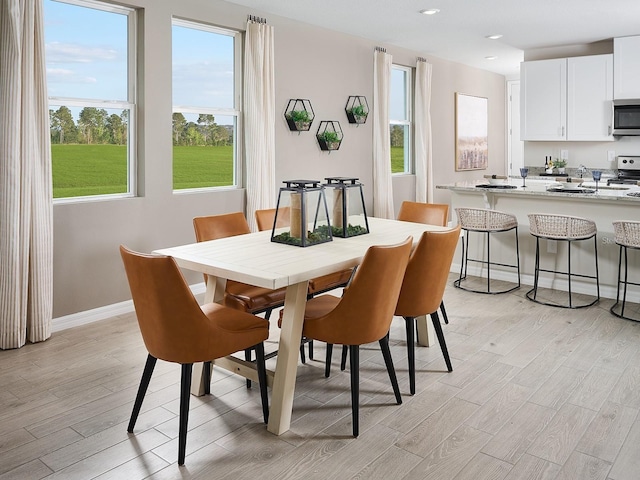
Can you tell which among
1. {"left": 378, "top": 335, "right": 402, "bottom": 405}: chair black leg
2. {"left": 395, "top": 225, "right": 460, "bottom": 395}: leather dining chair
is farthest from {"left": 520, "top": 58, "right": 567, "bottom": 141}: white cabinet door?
{"left": 378, "top": 335, "right": 402, "bottom": 405}: chair black leg

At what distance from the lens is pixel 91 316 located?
4215 mm

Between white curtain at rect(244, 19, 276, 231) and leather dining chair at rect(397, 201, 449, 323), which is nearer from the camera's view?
leather dining chair at rect(397, 201, 449, 323)

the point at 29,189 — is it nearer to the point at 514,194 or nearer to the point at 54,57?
the point at 54,57

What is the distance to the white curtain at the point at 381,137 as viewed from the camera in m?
6.64

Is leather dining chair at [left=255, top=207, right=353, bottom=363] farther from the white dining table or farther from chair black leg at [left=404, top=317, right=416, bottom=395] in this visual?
chair black leg at [left=404, top=317, right=416, bottom=395]

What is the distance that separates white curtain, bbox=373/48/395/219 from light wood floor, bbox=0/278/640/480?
3.18m

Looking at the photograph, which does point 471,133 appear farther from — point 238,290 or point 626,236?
point 238,290

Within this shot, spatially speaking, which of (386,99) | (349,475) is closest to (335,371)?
(349,475)

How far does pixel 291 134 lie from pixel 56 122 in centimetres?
229

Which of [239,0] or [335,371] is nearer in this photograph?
[335,371]

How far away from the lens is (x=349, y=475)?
219 cm

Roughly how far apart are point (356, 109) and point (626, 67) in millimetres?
3141

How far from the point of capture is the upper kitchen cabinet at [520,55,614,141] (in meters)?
6.65

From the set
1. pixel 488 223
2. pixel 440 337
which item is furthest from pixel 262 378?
pixel 488 223
